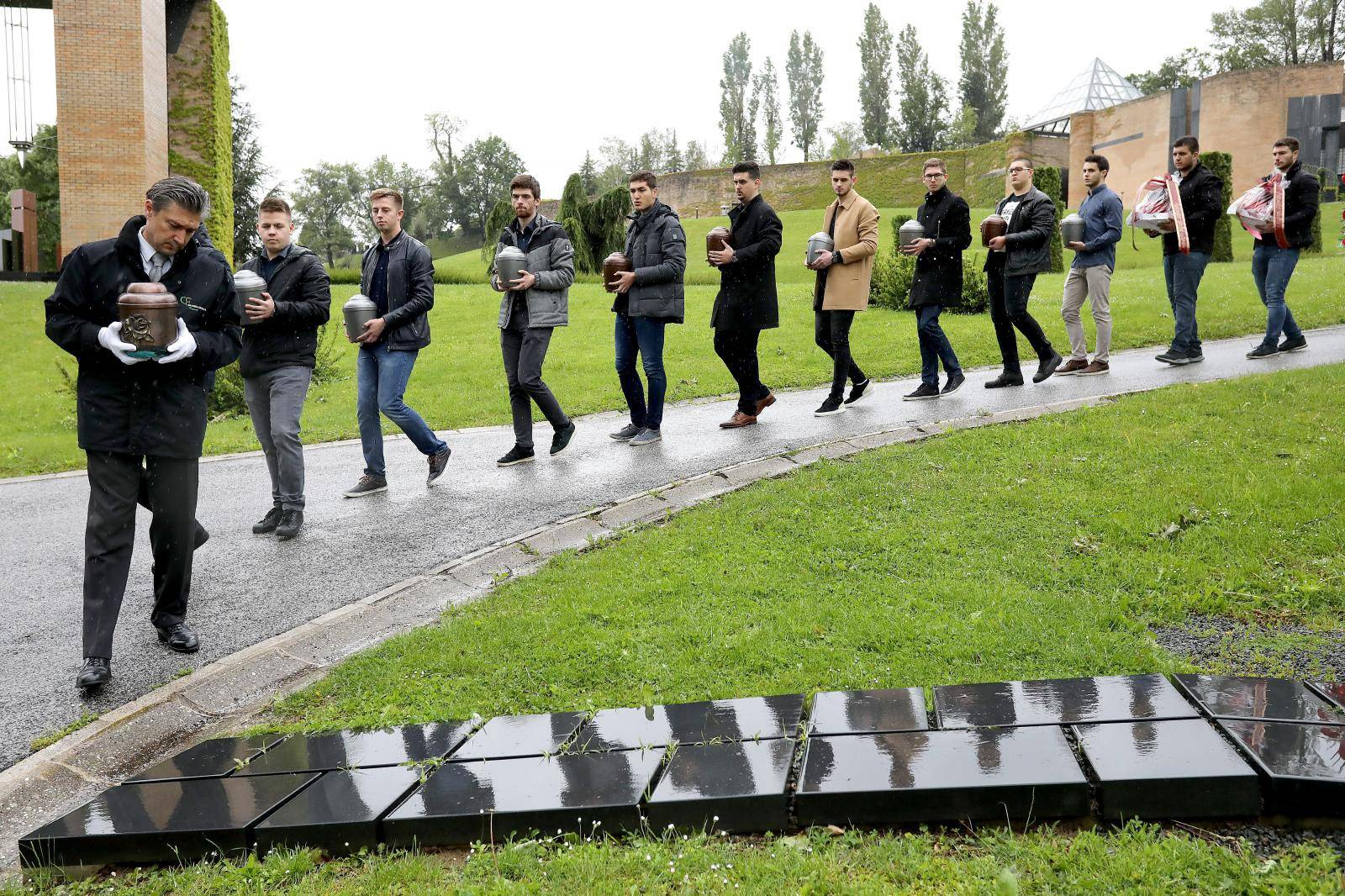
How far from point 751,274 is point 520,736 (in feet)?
20.1

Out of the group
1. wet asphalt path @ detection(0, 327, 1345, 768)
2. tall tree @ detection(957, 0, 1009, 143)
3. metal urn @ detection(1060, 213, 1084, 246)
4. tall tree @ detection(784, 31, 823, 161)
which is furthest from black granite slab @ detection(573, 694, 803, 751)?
tall tree @ detection(784, 31, 823, 161)

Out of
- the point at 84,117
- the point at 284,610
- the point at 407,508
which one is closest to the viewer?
the point at 284,610

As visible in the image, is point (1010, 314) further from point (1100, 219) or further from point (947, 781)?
point (947, 781)

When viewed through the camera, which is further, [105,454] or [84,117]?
[84,117]

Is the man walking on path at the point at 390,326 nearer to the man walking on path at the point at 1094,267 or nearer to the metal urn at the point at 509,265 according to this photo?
the metal urn at the point at 509,265

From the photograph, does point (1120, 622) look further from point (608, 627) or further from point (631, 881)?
point (631, 881)

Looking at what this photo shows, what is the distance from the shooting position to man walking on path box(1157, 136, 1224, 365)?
10797mm

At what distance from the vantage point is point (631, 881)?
2861 millimetres

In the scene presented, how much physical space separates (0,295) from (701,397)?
1888cm

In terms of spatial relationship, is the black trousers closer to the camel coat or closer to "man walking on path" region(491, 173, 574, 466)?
"man walking on path" region(491, 173, 574, 466)

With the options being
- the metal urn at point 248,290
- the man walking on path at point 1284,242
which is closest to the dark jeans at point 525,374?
the metal urn at point 248,290

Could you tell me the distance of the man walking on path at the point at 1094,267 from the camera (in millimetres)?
10609

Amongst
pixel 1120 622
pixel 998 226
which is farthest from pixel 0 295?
pixel 1120 622

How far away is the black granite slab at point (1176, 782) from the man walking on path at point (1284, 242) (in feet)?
30.8
